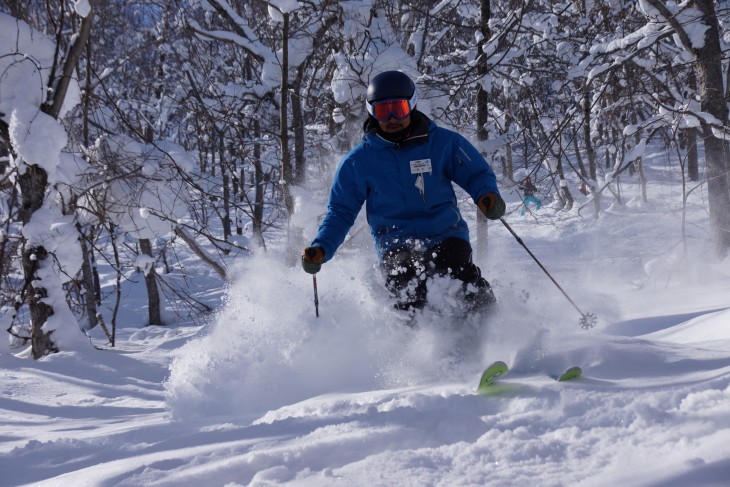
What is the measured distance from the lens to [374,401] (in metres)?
2.74

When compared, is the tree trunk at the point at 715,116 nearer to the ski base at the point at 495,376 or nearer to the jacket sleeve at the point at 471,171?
the jacket sleeve at the point at 471,171

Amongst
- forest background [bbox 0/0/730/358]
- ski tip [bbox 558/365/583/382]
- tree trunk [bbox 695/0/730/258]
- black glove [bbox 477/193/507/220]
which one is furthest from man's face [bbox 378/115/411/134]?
tree trunk [bbox 695/0/730/258]

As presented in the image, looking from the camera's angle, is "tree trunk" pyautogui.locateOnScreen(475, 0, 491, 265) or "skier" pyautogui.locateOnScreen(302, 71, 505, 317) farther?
"tree trunk" pyautogui.locateOnScreen(475, 0, 491, 265)

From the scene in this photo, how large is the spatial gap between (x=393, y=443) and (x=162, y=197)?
6.55 m

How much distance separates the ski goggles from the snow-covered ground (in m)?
1.07

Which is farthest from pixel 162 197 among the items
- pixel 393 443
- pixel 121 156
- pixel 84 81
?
pixel 393 443

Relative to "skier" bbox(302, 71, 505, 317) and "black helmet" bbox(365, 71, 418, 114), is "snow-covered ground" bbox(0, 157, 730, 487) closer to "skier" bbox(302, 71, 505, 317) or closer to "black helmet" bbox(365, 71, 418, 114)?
"skier" bbox(302, 71, 505, 317)

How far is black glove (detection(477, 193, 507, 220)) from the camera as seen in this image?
362 centimetres

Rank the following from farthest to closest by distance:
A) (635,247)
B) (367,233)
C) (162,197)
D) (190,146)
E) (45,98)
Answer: (190,146) → (635,247) → (367,233) → (162,197) → (45,98)

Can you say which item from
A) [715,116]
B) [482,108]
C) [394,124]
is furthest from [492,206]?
[482,108]

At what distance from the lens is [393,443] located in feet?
7.09

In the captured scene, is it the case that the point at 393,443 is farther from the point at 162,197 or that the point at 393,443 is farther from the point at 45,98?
the point at 162,197

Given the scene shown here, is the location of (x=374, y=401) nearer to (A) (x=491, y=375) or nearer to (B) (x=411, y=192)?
(A) (x=491, y=375)

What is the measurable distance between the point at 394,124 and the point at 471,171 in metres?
0.59
